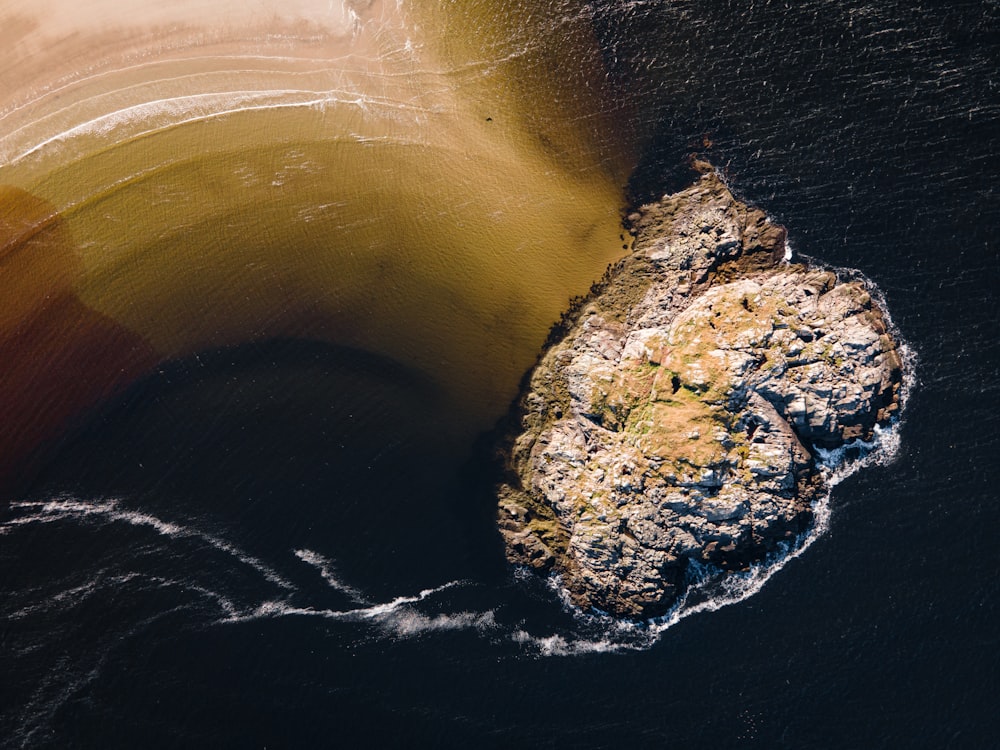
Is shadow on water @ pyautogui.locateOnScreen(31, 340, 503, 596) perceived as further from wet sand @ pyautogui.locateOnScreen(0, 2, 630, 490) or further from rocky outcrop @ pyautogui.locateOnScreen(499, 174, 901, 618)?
rocky outcrop @ pyautogui.locateOnScreen(499, 174, 901, 618)

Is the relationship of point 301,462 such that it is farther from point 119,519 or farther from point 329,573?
point 119,519

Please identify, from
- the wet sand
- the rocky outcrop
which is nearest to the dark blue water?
the rocky outcrop

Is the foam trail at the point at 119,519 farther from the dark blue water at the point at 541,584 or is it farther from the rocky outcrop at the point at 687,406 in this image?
the rocky outcrop at the point at 687,406

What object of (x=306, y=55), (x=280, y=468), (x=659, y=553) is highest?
(x=306, y=55)

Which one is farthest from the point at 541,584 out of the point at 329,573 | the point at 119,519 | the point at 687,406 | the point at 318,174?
the point at 318,174

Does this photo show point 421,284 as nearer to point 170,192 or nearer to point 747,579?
point 170,192

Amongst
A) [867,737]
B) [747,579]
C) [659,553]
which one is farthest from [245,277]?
[867,737]

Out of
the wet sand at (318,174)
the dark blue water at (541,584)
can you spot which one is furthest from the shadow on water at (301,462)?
the wet sand at (318,174)
